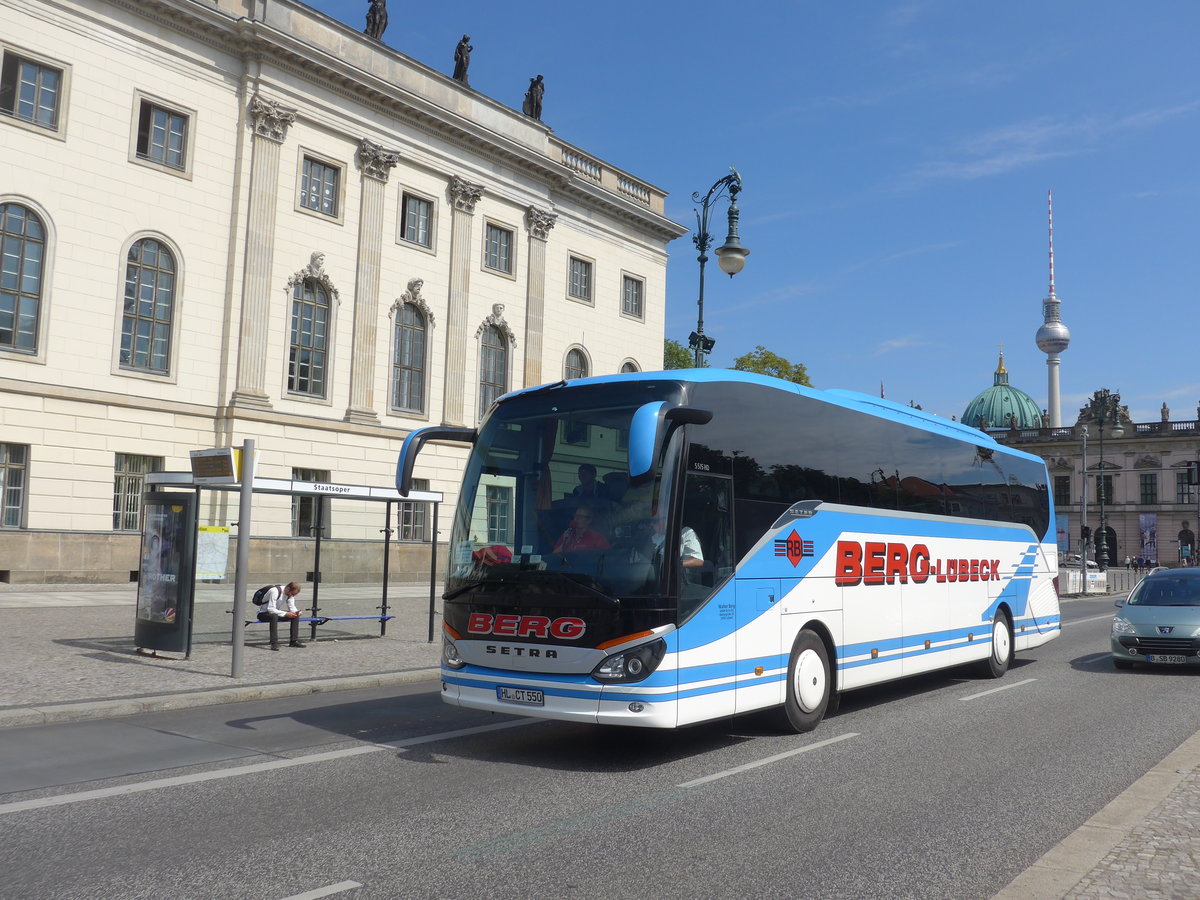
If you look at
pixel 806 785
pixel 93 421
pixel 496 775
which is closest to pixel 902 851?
pixel 806 785

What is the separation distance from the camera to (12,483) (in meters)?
26.3

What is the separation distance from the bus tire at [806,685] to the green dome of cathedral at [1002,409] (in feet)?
444

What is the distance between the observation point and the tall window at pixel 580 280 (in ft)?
144

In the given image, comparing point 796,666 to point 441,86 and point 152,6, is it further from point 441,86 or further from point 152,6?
point 441,86

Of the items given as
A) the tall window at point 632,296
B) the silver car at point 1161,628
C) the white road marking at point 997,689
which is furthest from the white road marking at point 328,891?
the tall window at point 632,296

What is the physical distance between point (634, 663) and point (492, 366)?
108 ft

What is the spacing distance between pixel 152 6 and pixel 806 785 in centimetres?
2957

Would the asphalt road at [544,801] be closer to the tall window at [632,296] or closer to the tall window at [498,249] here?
the tall window at [498,249]

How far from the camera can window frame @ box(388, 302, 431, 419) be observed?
3619cm

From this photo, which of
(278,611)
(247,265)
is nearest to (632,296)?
(247,265)

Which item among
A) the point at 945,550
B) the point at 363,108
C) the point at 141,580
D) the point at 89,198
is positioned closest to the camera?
the point at 945,550

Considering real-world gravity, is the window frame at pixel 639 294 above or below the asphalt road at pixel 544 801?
above

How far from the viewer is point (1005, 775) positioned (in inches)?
307

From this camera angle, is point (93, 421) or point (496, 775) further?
point (93, 421)
